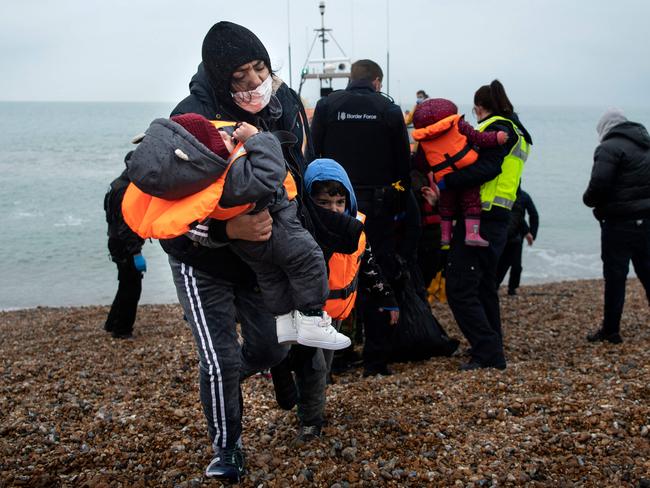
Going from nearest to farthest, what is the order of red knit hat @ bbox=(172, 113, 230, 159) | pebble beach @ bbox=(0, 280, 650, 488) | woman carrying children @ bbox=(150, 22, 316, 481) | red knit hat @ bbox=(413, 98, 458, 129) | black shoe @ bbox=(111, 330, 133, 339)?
red knit hat @ bbox=(172, 113, 230, 159), woman carrying children @ bbox=(150, 22, 316, 481), pebble beach @ bbox=(0, 280, 650, 488), red knit hat @ bbox=(413, 98, 458, 129), black shoe @ bbox=(111, 330, 133, 339)

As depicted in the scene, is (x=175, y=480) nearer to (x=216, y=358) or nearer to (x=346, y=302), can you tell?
(x=216, y=358)

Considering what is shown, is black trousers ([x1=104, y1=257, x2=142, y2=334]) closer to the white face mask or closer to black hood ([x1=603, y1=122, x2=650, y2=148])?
the white face mask

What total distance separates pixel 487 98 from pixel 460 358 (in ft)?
8.02

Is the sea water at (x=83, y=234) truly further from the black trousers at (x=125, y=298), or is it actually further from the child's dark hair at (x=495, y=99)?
the child's dark hair at (x=495, y=99)

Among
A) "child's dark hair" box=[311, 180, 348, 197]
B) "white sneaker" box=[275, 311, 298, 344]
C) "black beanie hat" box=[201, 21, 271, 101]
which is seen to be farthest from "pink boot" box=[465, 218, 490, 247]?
"black beanie hat" box=[201, 21, 271, 101]

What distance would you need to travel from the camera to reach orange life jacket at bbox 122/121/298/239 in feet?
9.90

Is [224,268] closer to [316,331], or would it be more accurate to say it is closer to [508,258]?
[316,331]

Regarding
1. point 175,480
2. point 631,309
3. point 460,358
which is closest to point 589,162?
point 631,309

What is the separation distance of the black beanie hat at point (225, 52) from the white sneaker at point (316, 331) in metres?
1.17

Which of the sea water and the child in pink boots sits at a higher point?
the child in pink boots

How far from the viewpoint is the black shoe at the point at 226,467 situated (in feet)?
12.3

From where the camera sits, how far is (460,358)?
6.93m

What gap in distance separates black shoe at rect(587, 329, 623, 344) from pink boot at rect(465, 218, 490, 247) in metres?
2.29

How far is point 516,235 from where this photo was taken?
10.1 m
